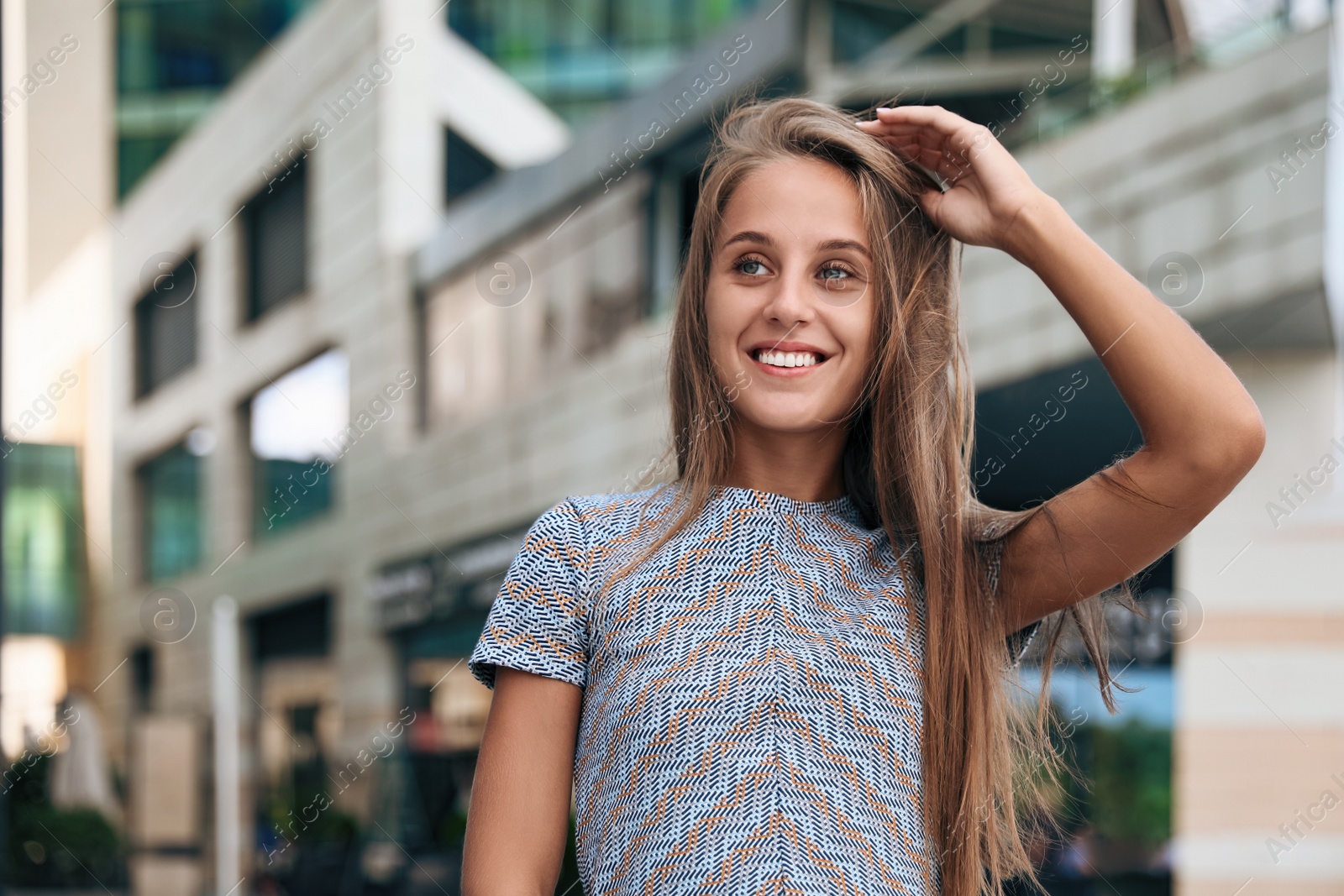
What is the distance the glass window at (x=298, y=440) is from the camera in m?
18.3

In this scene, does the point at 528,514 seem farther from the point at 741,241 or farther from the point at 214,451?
the point at 741,241

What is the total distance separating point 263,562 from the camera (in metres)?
20.2

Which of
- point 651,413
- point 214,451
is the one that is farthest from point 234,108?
point 651,413

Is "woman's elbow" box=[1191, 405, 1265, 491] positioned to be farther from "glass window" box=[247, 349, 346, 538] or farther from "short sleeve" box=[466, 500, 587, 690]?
"glass window" box=[247, 349, 346, 538]

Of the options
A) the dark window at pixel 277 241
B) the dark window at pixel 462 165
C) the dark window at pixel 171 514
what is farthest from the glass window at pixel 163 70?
the dark window at pixel 462 165

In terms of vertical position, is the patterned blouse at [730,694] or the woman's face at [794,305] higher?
the woman's face at [794,305]

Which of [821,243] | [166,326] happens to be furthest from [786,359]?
[166,326]

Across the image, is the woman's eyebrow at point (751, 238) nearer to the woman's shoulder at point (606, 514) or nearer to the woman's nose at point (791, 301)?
the woman's nose at point (791, 301)

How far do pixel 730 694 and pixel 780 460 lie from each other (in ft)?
1.09

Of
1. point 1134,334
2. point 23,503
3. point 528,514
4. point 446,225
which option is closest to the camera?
point 1134,334

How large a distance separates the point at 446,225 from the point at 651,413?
5229 millimetres

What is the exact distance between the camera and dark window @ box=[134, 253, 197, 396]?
22.0m

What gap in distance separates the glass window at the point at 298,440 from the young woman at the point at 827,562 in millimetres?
16492

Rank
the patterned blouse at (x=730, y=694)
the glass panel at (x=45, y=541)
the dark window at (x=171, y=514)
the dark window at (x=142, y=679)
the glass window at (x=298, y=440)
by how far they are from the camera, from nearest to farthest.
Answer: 1. the patterned blouse at (x=730, y=694)
2. the glass window at (x=298, y=440)
3. the dark window at (x=171, y=514)
4. the dark window at (x=142, y=679)
5. the glass panel at (x=45, y=541)
